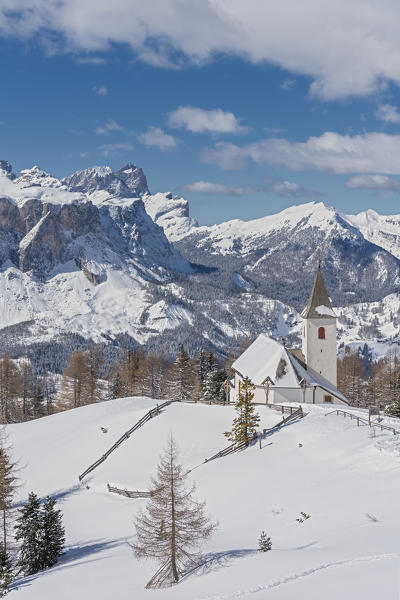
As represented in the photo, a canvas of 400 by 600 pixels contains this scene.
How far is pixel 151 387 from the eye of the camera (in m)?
82.5

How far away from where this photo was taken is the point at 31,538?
2956cm

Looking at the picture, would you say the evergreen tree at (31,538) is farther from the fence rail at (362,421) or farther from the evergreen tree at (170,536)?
the fence rail at (362,421)

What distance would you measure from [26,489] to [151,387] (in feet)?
122

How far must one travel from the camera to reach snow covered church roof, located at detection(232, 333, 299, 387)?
54719 millimetres

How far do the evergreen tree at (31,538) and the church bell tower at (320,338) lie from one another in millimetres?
38941

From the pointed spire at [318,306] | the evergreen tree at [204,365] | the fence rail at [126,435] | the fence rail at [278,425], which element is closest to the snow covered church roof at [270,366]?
the fence rail at [278,425]

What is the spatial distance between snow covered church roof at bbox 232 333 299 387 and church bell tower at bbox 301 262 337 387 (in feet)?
14.7

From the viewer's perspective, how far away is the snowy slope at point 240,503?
19.2 m

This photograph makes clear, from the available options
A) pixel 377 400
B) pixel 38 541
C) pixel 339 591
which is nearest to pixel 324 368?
pixel 377 400

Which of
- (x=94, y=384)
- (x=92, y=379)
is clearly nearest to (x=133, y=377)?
(x=94, y=384)

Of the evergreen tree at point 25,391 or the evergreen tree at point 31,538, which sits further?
the evergreen tree at point 25,391

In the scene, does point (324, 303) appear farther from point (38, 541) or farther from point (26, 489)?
point (38, 541)

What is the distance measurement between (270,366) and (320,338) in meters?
9.91

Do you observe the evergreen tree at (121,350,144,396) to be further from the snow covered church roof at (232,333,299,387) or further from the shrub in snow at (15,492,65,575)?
the shrub in snow at (15,492,65,575)
